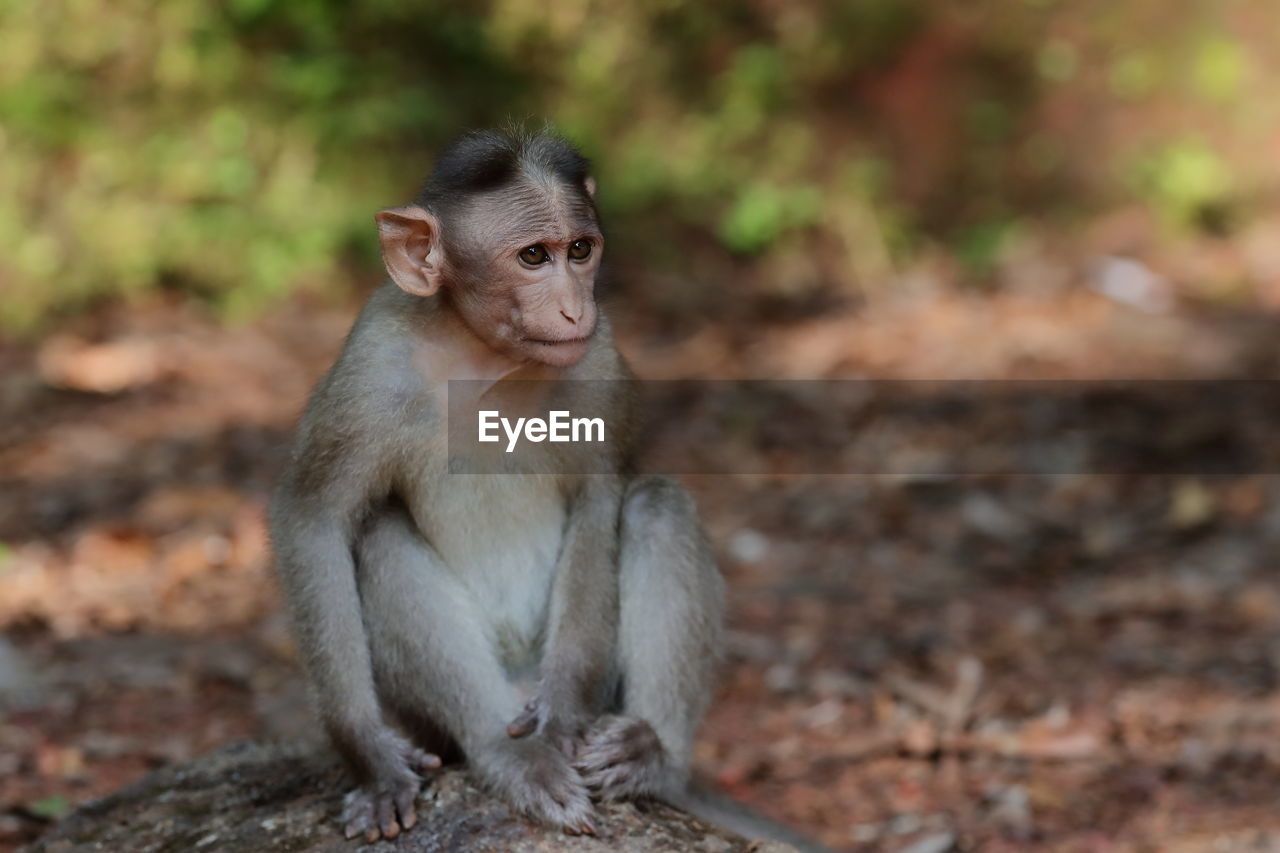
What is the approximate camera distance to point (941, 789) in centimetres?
598

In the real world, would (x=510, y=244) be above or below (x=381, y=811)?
above

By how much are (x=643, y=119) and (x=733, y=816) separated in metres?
9.25

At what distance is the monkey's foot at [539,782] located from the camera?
4.03m

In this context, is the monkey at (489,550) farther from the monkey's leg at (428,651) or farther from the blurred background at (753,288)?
the blurred background at (753,288)

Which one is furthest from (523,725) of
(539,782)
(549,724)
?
→ (539,782)

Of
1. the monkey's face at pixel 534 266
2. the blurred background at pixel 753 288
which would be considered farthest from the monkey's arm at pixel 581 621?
the blurred background at pixel 753 288

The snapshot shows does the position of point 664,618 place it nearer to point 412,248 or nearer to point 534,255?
point 534,255

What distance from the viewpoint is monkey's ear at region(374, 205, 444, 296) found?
13.9 feet

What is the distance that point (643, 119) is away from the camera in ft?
43.0

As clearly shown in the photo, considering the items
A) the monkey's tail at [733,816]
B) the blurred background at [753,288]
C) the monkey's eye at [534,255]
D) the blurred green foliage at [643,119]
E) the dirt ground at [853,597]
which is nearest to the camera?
the monkey's eye at [534,255]

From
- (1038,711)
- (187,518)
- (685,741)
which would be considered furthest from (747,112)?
(685,741)

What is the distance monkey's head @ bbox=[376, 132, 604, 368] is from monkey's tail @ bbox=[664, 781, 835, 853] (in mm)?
1444

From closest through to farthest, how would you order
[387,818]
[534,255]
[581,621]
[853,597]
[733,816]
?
1. [387,818]
2. [534,255]
3. [581,621]
4. [733,816]
5. [853,597]

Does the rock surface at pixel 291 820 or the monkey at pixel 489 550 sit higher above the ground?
the monkey at pixel 489 550
